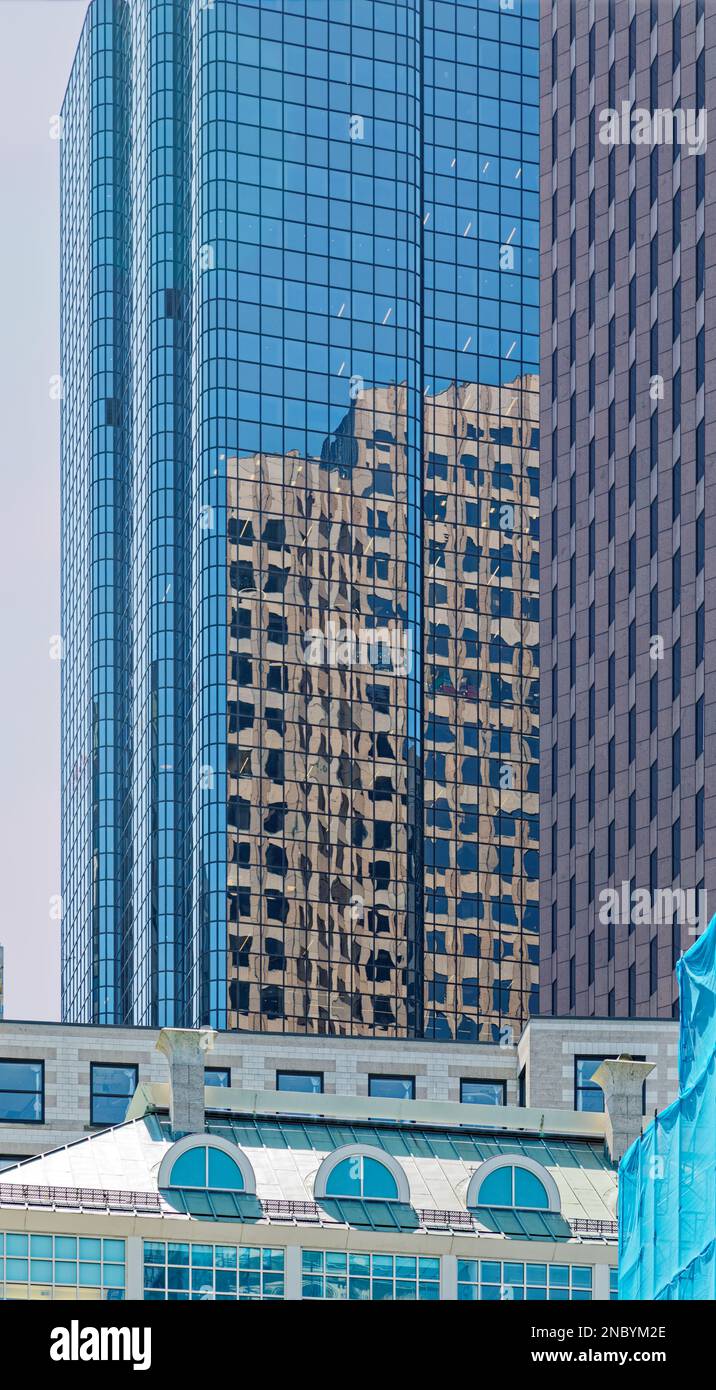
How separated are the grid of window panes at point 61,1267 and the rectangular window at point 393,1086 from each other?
2985cm

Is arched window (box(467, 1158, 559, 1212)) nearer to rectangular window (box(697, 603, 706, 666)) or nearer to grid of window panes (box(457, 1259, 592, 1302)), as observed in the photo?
grid of window panes (box(457, 1259, 592, 1302))

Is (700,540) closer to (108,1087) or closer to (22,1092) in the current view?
(108,1087)

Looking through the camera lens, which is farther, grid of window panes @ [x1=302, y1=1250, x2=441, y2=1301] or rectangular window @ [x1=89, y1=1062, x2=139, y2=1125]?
rectangular window @ [x1=89, y1=1062, x2=139, y2=1125]

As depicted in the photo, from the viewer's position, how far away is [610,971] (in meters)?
181

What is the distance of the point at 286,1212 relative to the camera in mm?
96125

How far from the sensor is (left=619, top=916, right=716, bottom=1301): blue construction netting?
214 feet

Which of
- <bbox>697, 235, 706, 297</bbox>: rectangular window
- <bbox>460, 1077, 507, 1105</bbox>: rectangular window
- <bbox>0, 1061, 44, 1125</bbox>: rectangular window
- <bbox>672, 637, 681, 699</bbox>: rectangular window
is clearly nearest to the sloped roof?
<bbox>460, 1077, 507, 1105</bbox>: rectangular window

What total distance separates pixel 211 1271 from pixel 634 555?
99.6 metres

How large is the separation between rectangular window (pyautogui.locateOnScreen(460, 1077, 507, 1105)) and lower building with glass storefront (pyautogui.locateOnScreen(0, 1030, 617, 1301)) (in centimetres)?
1583

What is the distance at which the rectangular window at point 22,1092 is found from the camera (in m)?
119

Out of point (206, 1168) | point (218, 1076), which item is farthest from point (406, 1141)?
point (218, 1076)

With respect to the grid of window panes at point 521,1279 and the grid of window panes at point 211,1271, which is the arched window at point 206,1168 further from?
the grid of window panes at point 521,1279
